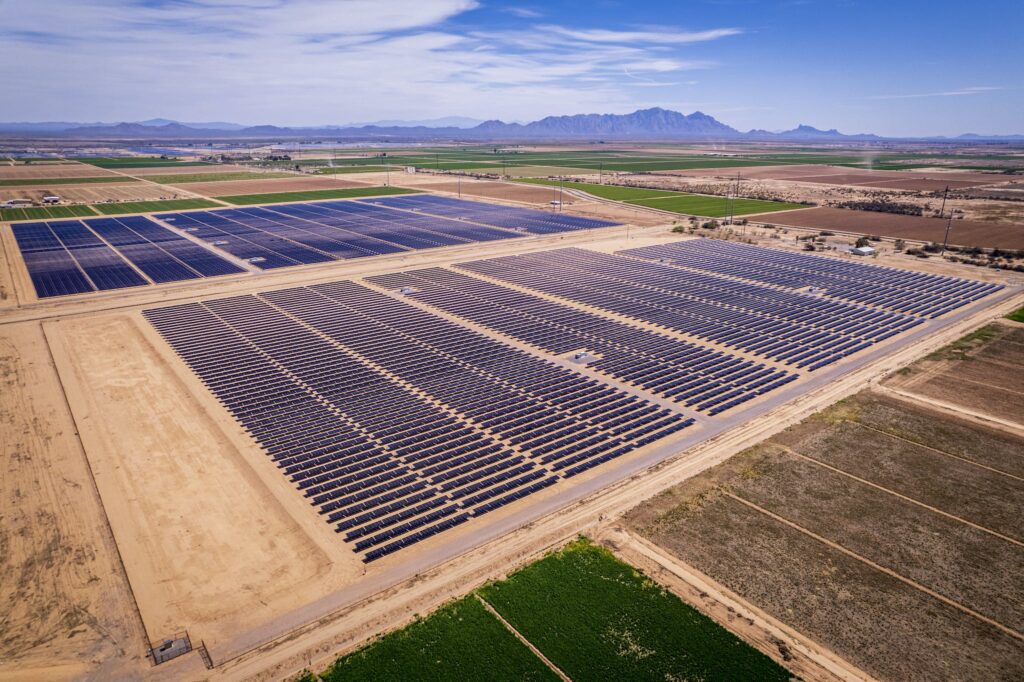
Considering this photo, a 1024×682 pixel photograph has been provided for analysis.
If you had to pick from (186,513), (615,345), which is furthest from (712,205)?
(186,513)

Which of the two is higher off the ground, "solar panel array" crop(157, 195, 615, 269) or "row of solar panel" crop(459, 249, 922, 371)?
"solar panel array" crop(157, 195, 615, 269)

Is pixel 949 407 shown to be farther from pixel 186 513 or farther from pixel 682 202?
pixel 682 202

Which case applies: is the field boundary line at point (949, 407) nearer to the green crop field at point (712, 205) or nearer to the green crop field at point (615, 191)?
the green crop field at point (712, 205)

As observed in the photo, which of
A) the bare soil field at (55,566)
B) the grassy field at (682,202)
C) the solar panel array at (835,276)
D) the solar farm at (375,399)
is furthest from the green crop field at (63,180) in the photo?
the solar panel array at (835,276)

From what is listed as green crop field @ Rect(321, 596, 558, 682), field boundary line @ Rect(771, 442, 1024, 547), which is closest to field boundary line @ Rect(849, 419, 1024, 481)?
field boundary line @ Rect(771, 442, 1024, 547)

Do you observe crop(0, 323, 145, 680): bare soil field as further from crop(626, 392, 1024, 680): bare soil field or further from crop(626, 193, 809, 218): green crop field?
crop(626, 193, 809, 218): green crop field

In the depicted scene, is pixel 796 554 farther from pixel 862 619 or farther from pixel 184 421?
pixel 184 421

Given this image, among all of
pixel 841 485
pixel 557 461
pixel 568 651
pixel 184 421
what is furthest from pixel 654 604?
pixel 184 421
